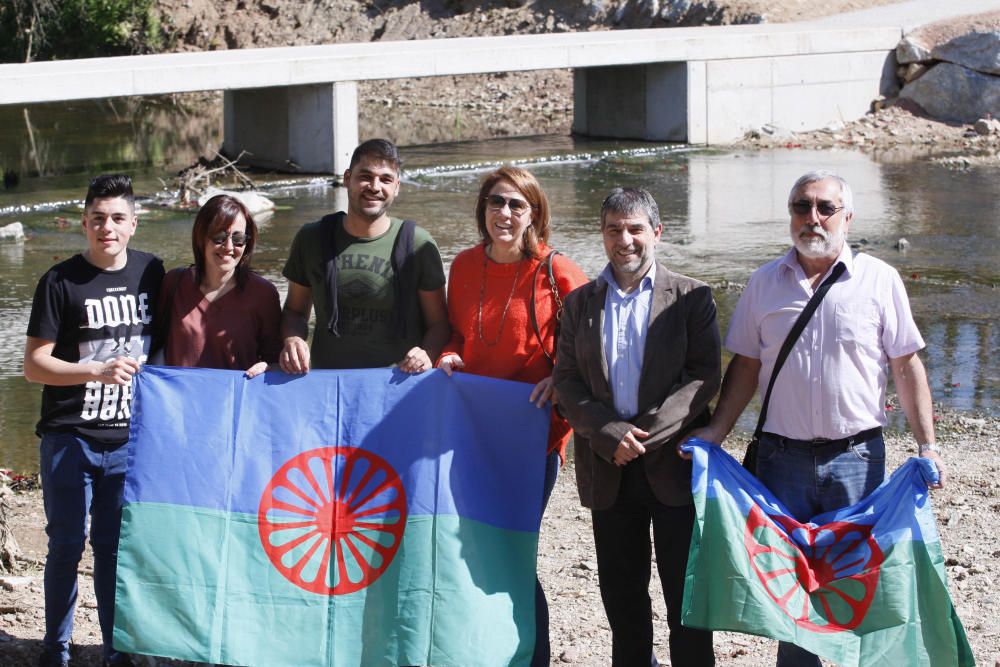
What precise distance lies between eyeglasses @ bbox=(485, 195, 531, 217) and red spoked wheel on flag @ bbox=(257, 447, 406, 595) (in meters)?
0.99

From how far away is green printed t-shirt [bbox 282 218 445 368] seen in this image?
476 centimetres

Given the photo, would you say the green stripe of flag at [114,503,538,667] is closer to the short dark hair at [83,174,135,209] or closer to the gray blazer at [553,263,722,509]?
the gray blazer at [553,263,722,509]

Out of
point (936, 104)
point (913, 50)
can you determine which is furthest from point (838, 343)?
→ point (913, 50)

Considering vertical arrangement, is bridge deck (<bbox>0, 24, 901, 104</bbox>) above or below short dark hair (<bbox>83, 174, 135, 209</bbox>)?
above

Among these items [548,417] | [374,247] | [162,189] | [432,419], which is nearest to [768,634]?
[548,417]

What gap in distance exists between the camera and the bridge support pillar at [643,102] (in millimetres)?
23516

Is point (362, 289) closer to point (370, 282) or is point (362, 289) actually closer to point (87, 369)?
point (370, 282)

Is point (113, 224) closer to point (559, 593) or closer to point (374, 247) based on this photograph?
point (374, 247)

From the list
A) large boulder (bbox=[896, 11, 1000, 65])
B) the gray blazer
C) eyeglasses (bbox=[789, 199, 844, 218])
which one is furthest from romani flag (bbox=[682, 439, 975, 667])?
large boulder (bbox=[896, 11, 1000, 65])

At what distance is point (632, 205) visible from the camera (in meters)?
4.32

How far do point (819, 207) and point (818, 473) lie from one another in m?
0.86

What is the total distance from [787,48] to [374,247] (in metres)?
20.9

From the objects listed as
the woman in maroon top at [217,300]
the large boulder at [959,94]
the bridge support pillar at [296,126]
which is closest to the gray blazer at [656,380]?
the woman in maroon top at [217,300]

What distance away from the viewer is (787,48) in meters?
24.3
